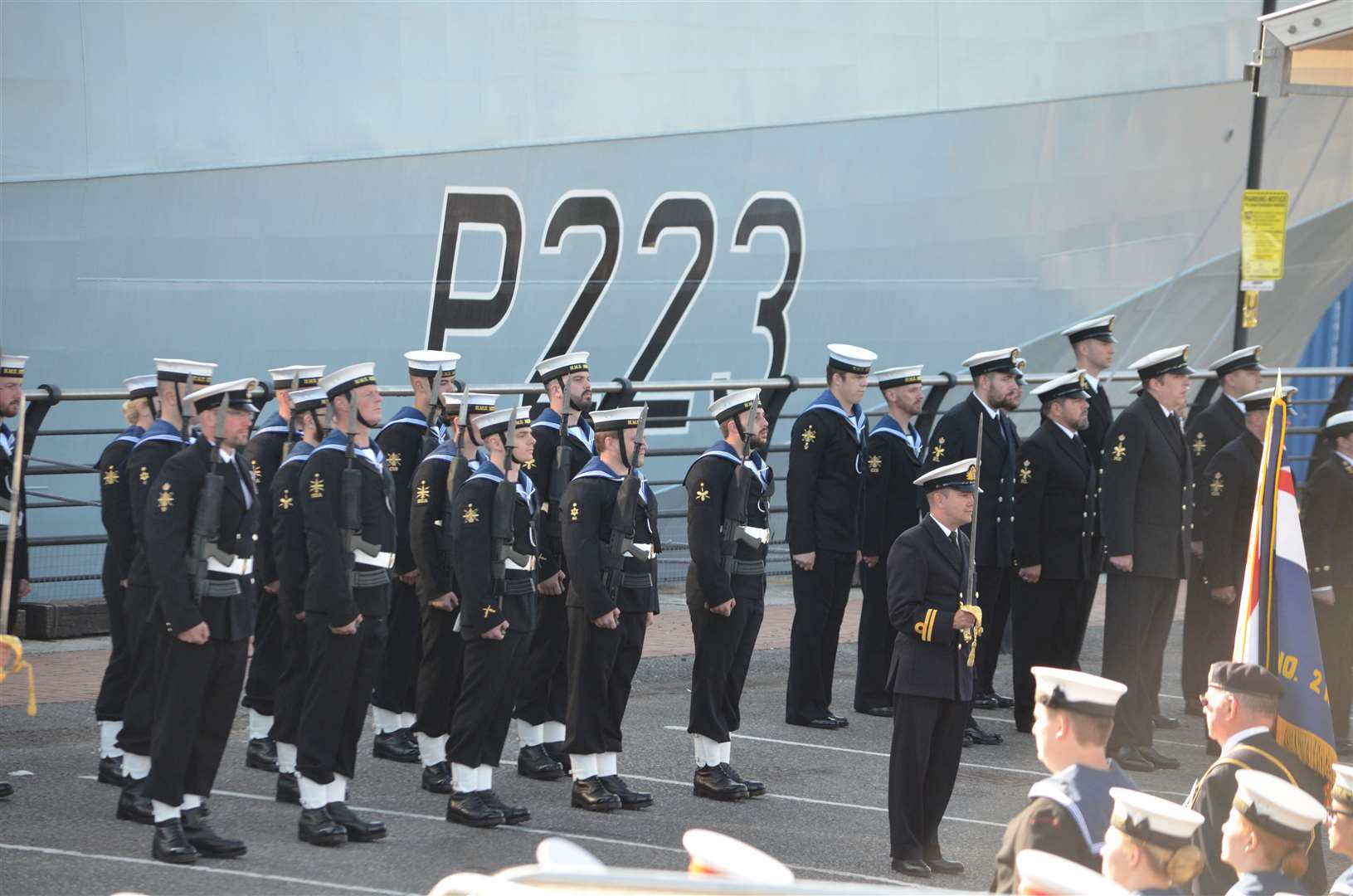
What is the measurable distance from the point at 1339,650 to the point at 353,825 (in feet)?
17.5

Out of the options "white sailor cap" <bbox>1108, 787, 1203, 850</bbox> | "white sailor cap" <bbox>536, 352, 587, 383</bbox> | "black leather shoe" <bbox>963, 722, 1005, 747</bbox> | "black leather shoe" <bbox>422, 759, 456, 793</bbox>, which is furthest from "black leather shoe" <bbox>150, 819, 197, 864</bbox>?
"black leather shoe" <bbox>963, 722, 1005, 747</bbox>

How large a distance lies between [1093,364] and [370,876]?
17.2 feet

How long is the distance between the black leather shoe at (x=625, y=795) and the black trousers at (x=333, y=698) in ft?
3.70

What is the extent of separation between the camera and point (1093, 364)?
10164mm

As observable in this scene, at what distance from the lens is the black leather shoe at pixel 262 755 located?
27.1 ft

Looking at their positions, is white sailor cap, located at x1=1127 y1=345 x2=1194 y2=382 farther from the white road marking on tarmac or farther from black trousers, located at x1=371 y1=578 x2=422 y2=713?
the white road marking on tarmac

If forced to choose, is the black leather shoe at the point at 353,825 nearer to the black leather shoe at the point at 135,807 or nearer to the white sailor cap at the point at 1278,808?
the black leather shoe at the point at 135,807

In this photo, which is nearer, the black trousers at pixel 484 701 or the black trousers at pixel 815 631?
the black trousers at pixel 484 701

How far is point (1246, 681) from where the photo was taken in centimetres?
505

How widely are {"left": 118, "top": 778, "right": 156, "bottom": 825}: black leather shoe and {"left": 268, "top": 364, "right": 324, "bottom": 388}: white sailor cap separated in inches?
85.4

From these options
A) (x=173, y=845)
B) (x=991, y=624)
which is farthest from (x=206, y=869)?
(x=991, y=624)

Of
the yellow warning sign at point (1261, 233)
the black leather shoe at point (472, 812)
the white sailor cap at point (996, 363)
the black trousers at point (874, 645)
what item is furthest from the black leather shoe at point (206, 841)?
the yellow warning sign at point (1261, 233)

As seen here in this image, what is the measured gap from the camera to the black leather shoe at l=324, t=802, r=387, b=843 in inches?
280

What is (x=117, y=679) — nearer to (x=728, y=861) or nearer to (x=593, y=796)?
(x=593, y=796)
